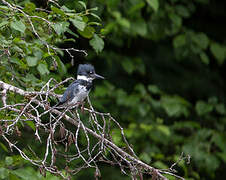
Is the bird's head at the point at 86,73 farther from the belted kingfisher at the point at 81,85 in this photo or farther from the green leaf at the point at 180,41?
the green leaf at the point at 180,41

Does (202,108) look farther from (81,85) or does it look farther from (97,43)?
(97,43)

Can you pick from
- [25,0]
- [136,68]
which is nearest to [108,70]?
[136,68]

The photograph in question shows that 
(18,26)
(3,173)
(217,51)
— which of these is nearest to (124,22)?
(217,51)

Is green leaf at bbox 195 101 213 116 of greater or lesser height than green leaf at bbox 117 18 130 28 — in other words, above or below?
below

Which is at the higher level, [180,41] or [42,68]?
[42,68]

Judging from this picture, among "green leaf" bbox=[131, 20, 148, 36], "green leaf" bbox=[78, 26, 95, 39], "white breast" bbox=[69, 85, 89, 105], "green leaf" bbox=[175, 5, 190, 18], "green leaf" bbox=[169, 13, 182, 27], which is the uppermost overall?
"green leaf" bbox=[78, 26, 95, 39]

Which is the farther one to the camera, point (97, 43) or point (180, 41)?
point (180, 41)

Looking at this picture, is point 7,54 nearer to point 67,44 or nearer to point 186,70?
point 67,44

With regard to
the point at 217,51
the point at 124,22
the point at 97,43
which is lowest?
the point at 217,51

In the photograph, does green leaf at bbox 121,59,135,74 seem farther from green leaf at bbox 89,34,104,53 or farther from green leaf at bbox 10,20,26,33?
green leaf at bbox 10,20,26,33

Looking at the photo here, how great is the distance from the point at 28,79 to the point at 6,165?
53 centimetres

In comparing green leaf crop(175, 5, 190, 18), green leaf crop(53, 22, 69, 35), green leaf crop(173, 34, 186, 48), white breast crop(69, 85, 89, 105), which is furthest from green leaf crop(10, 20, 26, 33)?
green leaf crop(173, 34, 186, 48)

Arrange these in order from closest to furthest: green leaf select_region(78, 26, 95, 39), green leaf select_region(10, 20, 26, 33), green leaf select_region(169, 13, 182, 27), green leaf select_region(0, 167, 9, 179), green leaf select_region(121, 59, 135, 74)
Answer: green leaf select_region(10, 20, 26, 33)
green leaf select_region(0, 167, 9, 179)
green leaf select_region(78, 26, 95, 39)
green leaf select_region(169, 13, 182, 27)
green leaf select_region(121, 59, 135, 74)

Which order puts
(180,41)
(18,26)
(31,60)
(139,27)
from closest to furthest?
1. (18,26)
2. (31,60)
3. (139,27)
4. (180,41)
